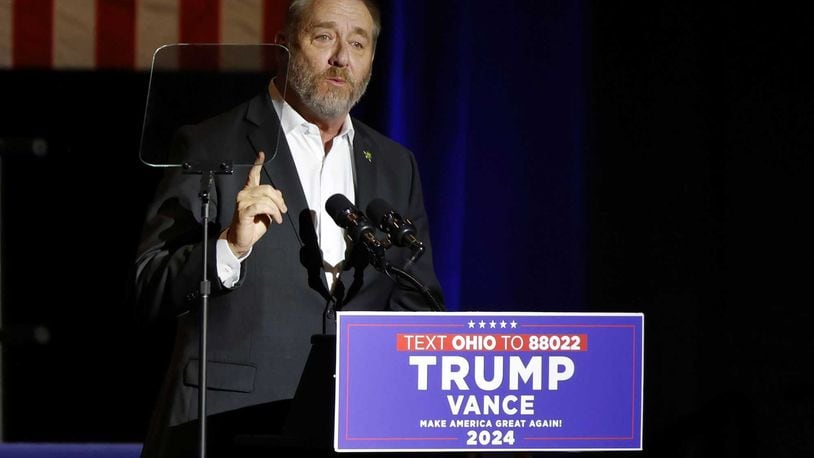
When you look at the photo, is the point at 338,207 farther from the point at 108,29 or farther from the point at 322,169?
the point at 108,29

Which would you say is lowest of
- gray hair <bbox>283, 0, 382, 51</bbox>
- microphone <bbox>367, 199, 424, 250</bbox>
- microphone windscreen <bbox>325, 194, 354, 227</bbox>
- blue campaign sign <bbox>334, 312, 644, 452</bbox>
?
blue campaign sign <bbox>334, 312, 644, 452</bbox>

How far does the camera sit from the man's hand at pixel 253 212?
5.44 ft

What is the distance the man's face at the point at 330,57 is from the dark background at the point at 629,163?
3.32 feet

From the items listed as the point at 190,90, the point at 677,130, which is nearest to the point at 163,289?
the point at 190,90

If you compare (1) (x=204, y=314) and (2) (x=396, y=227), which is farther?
(2) (x=396, y=227)

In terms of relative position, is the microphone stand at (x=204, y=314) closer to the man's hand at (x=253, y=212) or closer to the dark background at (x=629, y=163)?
the man's hand at (x=253, y=212)

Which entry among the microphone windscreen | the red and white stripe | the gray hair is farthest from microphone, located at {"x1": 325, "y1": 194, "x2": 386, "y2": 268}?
the red and white stripe

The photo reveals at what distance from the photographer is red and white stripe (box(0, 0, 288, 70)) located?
10.5 feet

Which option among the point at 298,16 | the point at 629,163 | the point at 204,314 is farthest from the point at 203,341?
the point at 629,163

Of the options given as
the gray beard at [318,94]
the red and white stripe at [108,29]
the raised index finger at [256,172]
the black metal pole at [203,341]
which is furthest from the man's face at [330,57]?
the red and white stripe at [108,29]

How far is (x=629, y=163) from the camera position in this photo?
10.5ft

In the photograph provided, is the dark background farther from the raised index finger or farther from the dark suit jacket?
the raised index finger

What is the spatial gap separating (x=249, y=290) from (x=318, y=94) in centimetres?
43

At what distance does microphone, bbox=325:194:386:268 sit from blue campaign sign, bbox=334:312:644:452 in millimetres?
165
